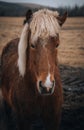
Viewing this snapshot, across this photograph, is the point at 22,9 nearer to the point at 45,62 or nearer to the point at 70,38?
the point at 70,38

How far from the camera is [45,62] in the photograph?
55.4 inches

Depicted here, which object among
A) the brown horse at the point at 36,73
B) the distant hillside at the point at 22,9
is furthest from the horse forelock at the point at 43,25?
the distant hillside at the point at 22,9

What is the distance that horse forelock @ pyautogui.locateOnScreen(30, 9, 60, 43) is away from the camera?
4.66 ft

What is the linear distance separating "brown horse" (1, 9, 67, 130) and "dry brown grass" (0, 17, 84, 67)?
0.09m

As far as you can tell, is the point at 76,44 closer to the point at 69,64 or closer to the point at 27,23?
the point at 69,64

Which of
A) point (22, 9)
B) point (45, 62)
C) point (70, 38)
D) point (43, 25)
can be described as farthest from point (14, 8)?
point (45, 62)

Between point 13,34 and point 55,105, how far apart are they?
22.1 inches

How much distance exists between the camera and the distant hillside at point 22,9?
1868mm

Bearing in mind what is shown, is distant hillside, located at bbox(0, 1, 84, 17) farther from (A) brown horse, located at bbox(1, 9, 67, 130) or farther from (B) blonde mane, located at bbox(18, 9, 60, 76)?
(B) blonde mane, located at bbox(18, 9, 60, 76)

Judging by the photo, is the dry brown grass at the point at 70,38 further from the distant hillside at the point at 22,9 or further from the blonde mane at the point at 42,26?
the blonde mane at the point at 42,26

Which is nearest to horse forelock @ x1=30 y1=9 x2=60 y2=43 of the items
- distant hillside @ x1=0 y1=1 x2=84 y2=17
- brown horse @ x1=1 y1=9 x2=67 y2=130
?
brown horse @ x1=1 y1=9 x2=67 y2=130

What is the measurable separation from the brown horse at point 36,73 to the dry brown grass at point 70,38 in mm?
89

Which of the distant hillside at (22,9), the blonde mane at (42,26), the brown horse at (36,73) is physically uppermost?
the distant hillside at (22,9)

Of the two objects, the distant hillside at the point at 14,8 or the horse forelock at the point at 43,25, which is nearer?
the horse forelock at the point at 43,25
